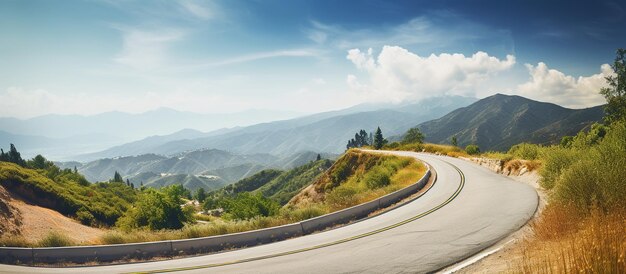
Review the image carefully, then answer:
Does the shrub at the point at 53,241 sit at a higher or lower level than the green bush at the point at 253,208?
higher

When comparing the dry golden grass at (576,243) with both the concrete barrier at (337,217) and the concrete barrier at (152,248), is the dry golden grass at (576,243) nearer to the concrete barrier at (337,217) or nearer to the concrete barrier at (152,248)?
the concrete barrier at (337,217)

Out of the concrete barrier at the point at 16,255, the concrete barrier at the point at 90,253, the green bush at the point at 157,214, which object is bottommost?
the green bush at the point at 157,214

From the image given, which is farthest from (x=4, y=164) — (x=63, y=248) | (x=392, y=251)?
(x=392, y=251)

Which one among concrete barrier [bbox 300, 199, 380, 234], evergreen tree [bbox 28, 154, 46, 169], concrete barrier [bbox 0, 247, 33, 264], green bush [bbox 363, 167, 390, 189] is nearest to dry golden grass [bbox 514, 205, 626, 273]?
concrete barrier [bbox 300, 199, 380, 234]

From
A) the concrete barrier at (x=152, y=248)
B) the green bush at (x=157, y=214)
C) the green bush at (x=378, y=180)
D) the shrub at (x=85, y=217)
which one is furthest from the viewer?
the shrub at (x=85, y=217)

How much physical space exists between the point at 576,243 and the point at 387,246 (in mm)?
6464

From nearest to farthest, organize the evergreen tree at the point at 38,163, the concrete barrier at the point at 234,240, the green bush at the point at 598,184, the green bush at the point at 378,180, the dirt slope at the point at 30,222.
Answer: the green bush at the point at 598,184 → the concrete barrier at the point at 234,240 → the dirt slope at the point at 30,222 → the green bush at the point at 378,180 → the evergreen tree at the point at 38,163

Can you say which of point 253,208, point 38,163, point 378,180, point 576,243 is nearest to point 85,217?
point 253,208

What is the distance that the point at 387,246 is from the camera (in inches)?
509

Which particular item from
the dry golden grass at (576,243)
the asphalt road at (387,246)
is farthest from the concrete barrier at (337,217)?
the dry golden grass at (576,243)

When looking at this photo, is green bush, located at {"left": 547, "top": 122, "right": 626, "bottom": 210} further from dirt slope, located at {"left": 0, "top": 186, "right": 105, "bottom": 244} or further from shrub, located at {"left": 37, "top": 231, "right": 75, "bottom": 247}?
dirt slope, located at {"left": 0, "top": 186, "right": 105, "bottom": 244}

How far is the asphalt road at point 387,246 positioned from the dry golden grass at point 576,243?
2.55 metres

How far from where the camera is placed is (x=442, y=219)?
53.6 ft

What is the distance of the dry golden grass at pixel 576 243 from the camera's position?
4637 millimetres
